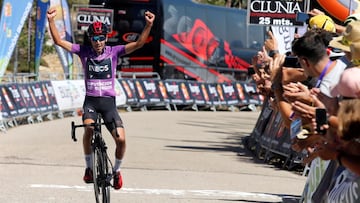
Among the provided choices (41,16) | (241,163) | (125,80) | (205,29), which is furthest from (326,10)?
(205,29)

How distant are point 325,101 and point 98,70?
201 inches

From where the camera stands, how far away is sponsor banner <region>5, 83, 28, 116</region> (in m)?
24.5

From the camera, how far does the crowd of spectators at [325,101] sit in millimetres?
5055

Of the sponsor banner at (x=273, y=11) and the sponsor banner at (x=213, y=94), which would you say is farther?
the sponsor banner at (x=213, y=94)

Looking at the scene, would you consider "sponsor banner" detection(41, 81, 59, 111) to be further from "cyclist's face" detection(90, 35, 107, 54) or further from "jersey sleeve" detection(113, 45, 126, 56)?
"cyclist's face" detection(90, 35, 107, 54)

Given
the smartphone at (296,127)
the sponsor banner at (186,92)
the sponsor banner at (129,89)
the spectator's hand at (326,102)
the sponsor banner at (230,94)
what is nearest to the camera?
the spectator's hand at (326,102)

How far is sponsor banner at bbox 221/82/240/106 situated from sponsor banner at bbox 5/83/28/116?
1370 centimetres

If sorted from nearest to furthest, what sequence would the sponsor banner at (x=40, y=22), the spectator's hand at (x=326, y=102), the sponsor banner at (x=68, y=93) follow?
the spectator's hand at (x=326, y=102) < the sponsor banner at (x=68, y=93) < the sponsor banner at (x=40, y=22)

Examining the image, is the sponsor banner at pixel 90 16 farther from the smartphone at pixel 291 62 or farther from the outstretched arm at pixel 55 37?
the smartphone at pixel 291 62

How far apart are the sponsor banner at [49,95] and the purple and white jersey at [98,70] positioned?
16.7 metres

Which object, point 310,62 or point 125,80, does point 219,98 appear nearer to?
point 125,80

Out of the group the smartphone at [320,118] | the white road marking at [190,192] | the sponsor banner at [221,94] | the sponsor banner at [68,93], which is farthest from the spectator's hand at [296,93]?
the sponsor banner at [221,94]

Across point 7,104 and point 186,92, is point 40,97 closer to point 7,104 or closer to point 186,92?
point 7,104

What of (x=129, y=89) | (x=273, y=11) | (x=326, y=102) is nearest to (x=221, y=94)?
(x=129, y=89)
